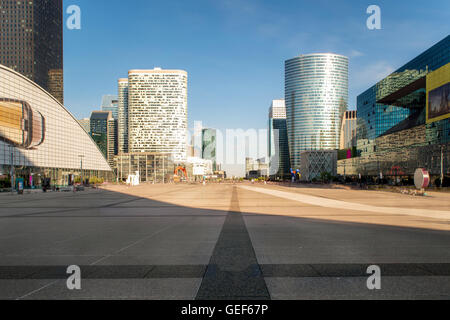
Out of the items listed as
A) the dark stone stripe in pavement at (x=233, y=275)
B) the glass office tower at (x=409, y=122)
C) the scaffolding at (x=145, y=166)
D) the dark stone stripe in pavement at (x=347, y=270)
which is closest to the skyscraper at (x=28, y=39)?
the scaffolding at (x=145, y=166)

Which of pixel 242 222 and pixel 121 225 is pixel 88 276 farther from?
pixel 242 222

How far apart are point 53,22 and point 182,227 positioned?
736 ft

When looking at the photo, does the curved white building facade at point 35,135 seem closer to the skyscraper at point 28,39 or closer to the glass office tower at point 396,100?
the skyscraper at point 28,39

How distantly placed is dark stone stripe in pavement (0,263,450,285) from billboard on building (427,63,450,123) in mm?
74925

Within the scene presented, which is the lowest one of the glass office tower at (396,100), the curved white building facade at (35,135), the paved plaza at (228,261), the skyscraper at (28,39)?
the paved plaza at (228,261)

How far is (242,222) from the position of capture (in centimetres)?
1437

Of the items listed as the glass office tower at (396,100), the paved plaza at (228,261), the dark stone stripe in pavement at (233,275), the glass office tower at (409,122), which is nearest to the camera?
the dark stone stripe in pavement at (233,275)

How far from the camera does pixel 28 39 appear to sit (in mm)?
166750

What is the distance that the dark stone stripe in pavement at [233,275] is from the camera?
5.21 metres

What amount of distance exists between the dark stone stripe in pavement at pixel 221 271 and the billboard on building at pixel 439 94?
7493 cm

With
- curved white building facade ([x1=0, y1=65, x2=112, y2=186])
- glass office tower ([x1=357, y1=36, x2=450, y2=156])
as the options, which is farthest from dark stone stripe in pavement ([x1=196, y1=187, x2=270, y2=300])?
glass office tower ([x1=357, y1=36, x2=450, y2=156])

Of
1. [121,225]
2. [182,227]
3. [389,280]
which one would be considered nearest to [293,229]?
[182,227]
